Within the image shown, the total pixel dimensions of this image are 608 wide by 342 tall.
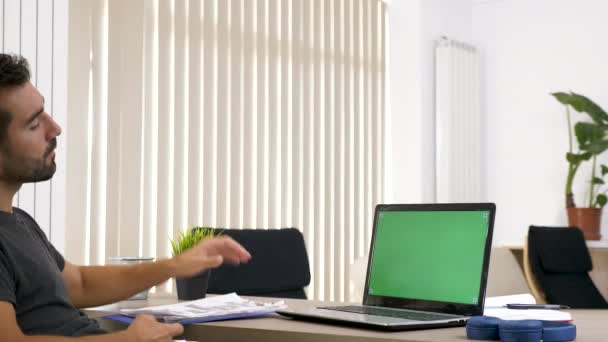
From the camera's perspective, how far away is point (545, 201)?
6.21 m

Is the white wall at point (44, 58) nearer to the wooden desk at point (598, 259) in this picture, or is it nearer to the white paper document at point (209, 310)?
the white paper document at point (209, 310)

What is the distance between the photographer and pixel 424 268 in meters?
1.99

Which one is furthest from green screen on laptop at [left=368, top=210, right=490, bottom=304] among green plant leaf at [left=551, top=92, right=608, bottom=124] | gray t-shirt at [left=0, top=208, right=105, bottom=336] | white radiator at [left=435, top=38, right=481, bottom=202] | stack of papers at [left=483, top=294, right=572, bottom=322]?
white radiator at [left=435, top=38, right=481, bottom=202]

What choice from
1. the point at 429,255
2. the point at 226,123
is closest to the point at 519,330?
the point at 429,255

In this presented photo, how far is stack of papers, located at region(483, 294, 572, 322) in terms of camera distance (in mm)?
1666

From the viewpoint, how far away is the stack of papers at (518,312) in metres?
1.67

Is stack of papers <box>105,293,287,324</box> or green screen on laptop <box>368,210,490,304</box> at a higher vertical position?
green screen on laptop <box>368,210,490,304</box>

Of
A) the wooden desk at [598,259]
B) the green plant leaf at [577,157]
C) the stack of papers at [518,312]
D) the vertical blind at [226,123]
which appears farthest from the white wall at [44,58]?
Result: the green plant leaf at [577,157]

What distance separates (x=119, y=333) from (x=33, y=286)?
8.7 inches

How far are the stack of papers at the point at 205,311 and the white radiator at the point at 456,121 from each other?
4.19 meters

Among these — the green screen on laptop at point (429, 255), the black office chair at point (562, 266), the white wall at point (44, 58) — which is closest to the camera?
the green screen on laptop at point (429, 255)

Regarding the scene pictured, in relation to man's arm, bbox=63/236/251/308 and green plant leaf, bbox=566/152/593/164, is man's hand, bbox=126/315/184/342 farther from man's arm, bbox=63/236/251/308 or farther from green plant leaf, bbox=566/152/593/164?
green plant leaf, bbox=566/152/593/164

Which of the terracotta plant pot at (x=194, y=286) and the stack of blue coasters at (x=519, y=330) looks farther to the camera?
the terracotta plant pot at (x=194, y=286)

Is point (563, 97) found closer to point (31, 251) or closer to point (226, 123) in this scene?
point (226, 123)
